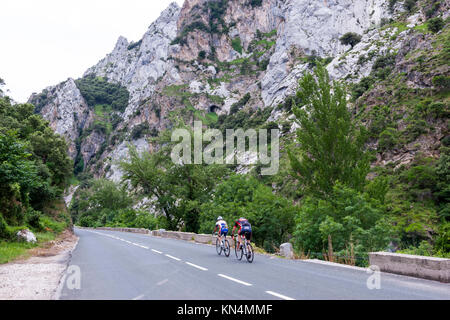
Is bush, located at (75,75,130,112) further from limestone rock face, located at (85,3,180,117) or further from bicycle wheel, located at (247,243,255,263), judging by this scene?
bicycle wheel, located at (247,243,255,263)

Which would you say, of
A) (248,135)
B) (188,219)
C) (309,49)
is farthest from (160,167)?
(309,49)

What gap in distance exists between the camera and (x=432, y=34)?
60500 millimetres

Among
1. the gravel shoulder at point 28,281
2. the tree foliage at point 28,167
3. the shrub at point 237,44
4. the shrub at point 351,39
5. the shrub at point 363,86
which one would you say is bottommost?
the gravel shoulder at point 28,281

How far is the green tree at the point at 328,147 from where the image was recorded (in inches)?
799

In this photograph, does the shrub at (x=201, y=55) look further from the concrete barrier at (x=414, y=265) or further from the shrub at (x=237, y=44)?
the concrete barrier at (x=414, y=265)

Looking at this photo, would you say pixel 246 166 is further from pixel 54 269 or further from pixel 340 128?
pixel 54 269

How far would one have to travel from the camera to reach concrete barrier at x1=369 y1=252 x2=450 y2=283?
7426 millimetres

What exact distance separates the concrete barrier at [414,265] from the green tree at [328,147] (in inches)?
424

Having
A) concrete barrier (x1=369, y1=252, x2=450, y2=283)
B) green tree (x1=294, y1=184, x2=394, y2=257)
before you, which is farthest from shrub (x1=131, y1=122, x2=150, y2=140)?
concrete barrier (x1=369, y1=252, x2=450, y2=283)

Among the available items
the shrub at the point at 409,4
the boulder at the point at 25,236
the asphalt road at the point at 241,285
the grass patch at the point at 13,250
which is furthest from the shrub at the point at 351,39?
the asphalt road at the point at 241,285

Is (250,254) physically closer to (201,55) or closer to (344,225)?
(344,225)

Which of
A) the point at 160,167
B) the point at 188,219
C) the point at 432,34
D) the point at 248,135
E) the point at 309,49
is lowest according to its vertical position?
the point at 188,219

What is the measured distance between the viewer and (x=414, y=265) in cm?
820
